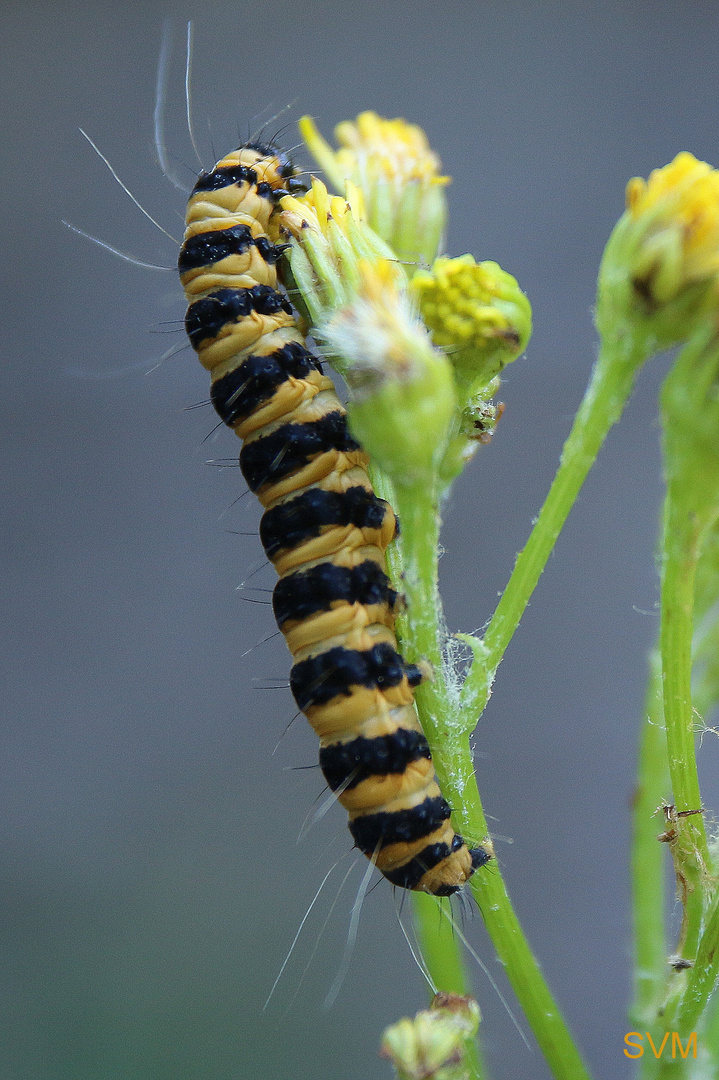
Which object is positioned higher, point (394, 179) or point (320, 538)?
point (394, 179)

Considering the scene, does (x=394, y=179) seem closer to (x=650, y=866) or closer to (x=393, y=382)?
(x=393, y=382)

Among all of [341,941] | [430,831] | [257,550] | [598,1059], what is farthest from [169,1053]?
[430,831]

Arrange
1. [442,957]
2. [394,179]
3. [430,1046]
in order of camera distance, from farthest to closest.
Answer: [394,179], [442,957], [430,1046]

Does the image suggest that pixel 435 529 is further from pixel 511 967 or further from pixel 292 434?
pixel 511 967

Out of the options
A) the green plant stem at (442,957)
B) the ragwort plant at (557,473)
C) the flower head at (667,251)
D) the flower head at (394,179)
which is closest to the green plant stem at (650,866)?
the ragwort plant at (557,473)

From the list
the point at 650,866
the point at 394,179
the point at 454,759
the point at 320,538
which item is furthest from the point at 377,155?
the point at 650,866

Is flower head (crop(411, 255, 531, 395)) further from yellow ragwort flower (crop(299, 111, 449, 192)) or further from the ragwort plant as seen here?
yellow ragwort flower (crop(299, 111, 449, 192))

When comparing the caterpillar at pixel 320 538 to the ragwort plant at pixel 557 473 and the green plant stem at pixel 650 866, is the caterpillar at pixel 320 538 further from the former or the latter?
the green plant stem at pixel 650 866
